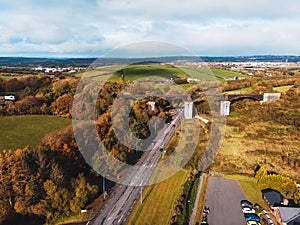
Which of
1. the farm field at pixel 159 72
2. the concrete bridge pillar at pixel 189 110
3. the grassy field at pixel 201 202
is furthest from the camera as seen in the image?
the farm field at pixel 159 72

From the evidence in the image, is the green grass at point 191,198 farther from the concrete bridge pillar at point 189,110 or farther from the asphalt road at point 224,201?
the concrete bridge pillar at point 189,110

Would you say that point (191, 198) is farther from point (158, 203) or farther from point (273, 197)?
point (273, 197)

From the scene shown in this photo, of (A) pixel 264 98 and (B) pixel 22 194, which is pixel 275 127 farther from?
(B) pixel 22 194

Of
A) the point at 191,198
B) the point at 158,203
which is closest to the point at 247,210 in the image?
the point at 191,198

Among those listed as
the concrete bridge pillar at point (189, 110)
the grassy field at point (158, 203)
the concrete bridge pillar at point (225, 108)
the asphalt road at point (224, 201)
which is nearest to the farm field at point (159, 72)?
the concrete bridge pillar at point (189, 110)

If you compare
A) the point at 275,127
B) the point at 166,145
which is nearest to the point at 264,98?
the point at 275,127
